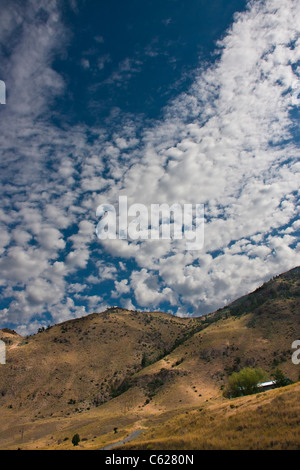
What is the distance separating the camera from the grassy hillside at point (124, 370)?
80125 mm

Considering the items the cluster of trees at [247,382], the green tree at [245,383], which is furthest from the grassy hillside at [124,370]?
the cluster of trees at [247,382]

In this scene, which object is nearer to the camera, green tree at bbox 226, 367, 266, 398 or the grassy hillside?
green tree at bbox 226, 367, 266, 398

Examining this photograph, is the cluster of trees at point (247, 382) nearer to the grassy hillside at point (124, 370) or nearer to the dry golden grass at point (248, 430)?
the grassy hillside at point (124, 370)

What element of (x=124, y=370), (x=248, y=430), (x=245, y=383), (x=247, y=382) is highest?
(x=124, y=370)

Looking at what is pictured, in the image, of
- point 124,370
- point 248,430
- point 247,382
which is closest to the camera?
point 248,430

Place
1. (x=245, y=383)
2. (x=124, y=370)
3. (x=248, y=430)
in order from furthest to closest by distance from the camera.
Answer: (x=124, y=370), (x=245, y=383), (x=248, y=430)

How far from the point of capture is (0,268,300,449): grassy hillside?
80125 mm

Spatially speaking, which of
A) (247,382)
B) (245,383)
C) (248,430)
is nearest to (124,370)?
(245,383)

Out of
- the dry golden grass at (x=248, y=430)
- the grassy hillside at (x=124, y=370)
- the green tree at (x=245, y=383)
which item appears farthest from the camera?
the grassy hillside at (x=124, y=370)

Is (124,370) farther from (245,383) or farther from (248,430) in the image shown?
(248,430)

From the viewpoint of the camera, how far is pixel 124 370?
128375 millimetres

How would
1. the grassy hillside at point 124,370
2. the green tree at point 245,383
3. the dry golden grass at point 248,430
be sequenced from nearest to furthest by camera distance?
1. the dry golden grass at point 248,430
2. the green tree at point 245,383
3. the grassy hillside at point 124,370

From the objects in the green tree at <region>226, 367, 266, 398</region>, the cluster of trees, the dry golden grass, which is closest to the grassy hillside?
the green tree at <region>226, 367, 266, 398</region>

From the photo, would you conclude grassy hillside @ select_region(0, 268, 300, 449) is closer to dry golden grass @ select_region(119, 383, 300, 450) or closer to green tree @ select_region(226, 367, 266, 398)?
green tree @ select_region(226, 367, 266, 398)
